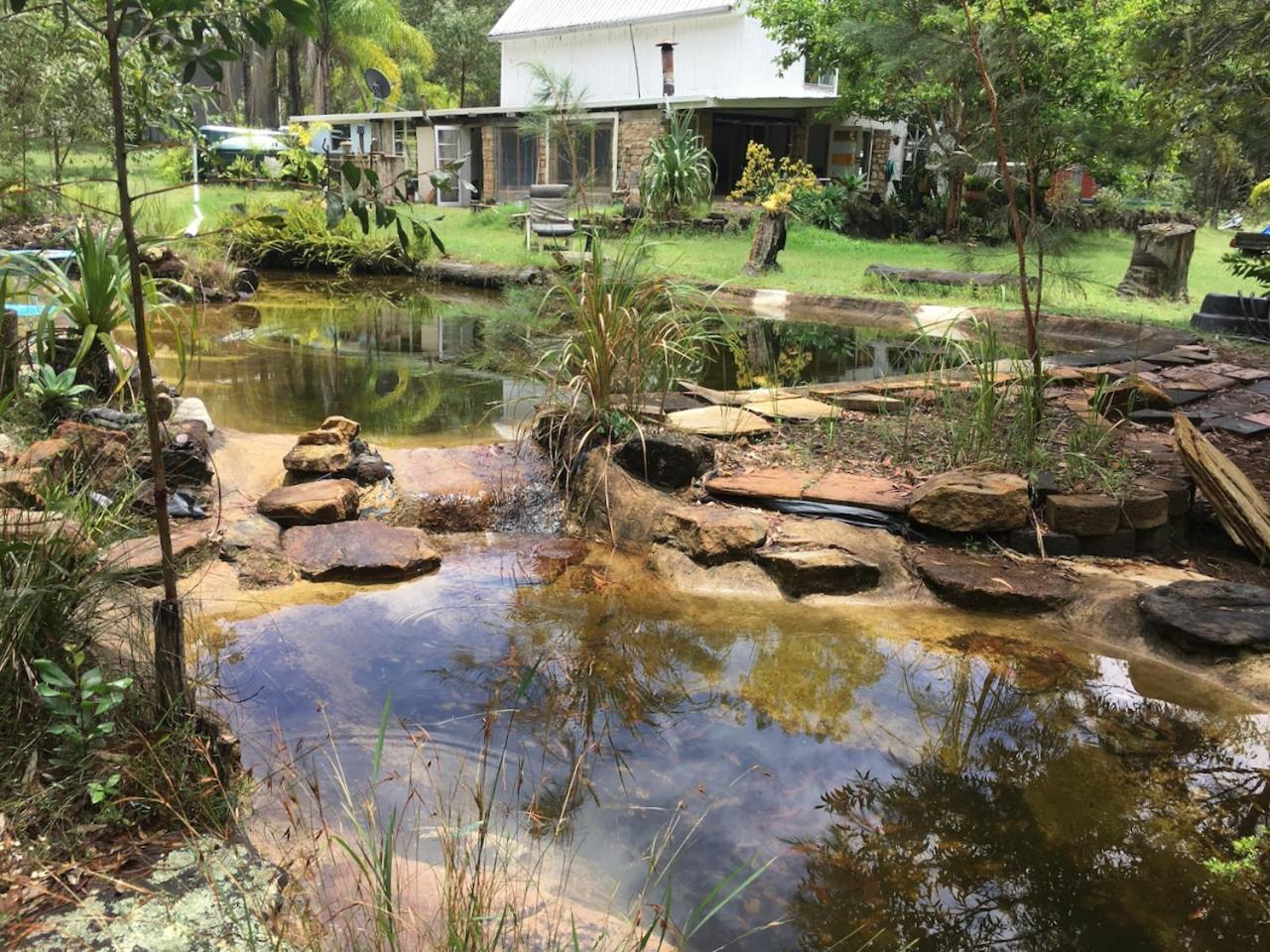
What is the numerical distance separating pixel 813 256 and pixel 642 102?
7.12 meters

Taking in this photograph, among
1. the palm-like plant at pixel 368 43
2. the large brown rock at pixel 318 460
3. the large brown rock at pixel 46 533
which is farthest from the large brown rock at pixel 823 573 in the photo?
the palm-like plant at pixel 368 43

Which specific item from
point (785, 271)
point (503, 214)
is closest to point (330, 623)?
point (785, 271)

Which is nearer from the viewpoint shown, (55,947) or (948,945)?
(55,947)

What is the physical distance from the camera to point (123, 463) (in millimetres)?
3945

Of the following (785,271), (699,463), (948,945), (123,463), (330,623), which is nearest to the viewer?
(948,945)

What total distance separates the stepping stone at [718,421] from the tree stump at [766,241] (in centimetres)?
719

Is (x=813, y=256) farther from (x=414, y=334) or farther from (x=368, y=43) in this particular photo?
(x=368, y=43)

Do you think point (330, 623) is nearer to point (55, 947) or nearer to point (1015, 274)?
point (55, 947)

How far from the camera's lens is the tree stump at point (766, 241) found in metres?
12.2

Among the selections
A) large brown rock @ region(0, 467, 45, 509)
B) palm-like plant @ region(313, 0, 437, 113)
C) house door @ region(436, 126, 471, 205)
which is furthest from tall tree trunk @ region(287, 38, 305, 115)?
large brown rock @ region(0, 467, 45, 509)

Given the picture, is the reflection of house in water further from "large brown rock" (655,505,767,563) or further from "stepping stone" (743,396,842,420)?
"large brown rock" (655,505,767,563)

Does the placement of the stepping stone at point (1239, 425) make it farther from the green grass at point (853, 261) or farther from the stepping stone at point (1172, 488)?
the stepping stone at point (1172, 488)

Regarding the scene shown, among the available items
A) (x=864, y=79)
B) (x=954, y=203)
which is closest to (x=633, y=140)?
(x=864, y=79)

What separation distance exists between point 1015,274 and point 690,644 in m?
2.80
